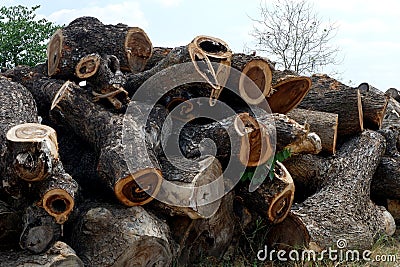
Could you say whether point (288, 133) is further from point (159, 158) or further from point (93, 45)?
point (93, 45)

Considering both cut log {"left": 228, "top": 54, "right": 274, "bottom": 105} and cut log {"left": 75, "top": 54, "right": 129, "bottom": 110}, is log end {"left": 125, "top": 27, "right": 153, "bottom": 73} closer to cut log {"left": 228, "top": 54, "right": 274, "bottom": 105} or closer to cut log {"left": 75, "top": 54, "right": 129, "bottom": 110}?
cut log {"left": 75, "top": 54, "right": 129, "bottom": 110}

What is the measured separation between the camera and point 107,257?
10.9 ft

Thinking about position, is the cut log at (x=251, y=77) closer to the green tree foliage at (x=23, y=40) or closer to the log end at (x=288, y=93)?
the log end at (x=288, y=93)

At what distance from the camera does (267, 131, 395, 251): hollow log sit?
4199mm

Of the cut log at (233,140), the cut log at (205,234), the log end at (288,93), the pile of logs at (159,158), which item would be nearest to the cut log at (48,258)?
the pile of logs at (159,158)

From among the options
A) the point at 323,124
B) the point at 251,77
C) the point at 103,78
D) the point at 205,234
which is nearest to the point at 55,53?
the point at 103,78

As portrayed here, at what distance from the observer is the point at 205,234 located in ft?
13.1

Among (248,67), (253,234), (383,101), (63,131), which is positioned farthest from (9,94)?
(383,101)

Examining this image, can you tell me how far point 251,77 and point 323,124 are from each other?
104cm

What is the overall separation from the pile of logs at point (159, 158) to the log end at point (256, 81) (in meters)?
0.01

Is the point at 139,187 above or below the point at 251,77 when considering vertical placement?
below

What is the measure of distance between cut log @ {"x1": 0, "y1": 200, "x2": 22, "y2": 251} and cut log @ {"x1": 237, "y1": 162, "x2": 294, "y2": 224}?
5.72 feet

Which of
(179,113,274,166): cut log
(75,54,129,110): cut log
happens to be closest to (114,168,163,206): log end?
(179,113,274,166): cut log

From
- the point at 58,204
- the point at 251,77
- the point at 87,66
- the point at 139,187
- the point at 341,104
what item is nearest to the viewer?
the point at 58,204
